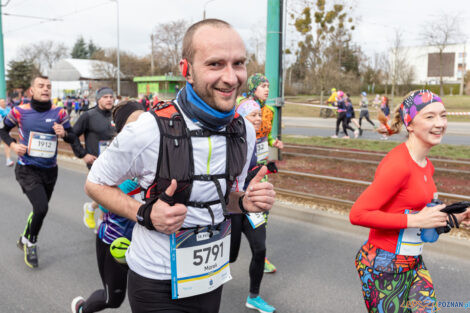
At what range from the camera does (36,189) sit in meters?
4.92

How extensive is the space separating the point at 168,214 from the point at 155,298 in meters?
0.54

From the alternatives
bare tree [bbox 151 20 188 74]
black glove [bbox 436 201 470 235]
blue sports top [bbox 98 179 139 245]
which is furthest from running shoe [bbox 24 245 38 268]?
bare tree [bbox 151 20 188 74]

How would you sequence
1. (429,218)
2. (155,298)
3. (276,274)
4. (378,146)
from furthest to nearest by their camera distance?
(378,146) < (276,274) < (429,218) < (155,298)

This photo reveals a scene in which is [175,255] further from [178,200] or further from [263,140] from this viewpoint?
[263,140]

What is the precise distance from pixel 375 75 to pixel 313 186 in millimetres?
46004

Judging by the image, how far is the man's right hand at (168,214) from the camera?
1684mm

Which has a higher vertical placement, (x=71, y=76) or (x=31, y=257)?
(x=71, y=76)

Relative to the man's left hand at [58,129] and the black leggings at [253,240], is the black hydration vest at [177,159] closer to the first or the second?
the black leggings at [253,240]

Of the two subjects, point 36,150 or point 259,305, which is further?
point 36,150

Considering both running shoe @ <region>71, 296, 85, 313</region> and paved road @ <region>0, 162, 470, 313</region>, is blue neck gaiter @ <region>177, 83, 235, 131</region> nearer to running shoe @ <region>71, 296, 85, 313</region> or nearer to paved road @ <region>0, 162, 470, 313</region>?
running shoe @ <region>71, 296, 85, 313</region>

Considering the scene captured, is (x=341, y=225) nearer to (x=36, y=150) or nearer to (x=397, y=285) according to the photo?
(x=397, y=285)

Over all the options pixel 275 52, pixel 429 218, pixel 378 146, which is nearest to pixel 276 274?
pixel 429 218

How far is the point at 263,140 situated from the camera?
4449mm

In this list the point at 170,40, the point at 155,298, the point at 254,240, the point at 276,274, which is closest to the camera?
the point at 155,298
